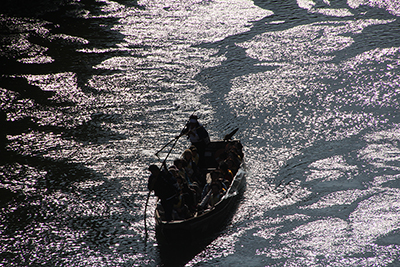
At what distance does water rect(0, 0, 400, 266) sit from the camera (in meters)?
14.3

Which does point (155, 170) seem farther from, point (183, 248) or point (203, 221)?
point (183, 248)

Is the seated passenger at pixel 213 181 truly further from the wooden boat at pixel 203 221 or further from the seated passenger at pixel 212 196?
the wooden boat at pixel 203 221

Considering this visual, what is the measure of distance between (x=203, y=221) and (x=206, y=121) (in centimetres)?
1050

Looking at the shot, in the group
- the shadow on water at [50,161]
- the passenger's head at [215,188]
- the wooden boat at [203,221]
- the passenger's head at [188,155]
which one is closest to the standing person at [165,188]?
the wooden boat at [203,221]

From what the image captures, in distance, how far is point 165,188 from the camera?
12992mm

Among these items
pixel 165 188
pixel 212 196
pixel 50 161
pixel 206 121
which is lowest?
pixel 206 121

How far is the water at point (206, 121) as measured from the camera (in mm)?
14328

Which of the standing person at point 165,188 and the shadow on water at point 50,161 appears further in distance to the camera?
the shadow on water at point 50,161

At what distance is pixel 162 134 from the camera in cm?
2173

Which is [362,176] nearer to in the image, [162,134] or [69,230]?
[162,134]

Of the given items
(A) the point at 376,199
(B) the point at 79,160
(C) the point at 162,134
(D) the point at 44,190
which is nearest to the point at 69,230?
(D) the point at 44,190

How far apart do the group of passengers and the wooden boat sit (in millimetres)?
279

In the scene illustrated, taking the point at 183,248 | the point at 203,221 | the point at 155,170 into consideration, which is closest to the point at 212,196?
the point at 203,221

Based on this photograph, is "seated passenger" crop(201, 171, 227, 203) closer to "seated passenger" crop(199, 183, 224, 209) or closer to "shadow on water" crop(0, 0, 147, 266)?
"seated passenger" crop(199, 183, 224, 209)
